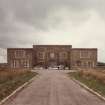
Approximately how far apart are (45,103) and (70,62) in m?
94.7

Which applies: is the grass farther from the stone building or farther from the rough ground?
the stone building

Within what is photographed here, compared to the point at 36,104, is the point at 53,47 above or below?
above

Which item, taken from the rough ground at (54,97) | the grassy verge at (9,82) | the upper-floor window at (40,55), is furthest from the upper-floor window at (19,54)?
the rough ground at (54,97)

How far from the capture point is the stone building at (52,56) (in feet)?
355

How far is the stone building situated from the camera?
10825cm

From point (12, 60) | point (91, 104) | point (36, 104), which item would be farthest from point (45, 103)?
point (12, 60)


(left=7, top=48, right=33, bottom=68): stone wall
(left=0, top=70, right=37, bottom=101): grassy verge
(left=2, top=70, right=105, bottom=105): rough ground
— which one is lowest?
(left=2, top=70, right=105, bottom=105): rough ground

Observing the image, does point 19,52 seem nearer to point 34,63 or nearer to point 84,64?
point 34,63

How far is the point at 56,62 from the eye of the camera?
112m

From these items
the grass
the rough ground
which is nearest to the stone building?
the grass

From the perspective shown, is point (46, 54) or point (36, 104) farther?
point (46, 54)

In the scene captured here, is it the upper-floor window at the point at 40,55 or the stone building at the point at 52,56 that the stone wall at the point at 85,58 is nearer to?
the stone building at the point at 52,56

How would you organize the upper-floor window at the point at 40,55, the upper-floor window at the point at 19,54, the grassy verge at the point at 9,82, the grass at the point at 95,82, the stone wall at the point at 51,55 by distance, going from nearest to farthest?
the grassy verge at the point at 9,82
the grass at the point at 95,82
the upper-floor window at the point at 19,54
the stone wall at the point at 51,55
the upper-floor window at the point at 40,55

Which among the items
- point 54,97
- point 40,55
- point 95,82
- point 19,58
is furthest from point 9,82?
point 40,55
